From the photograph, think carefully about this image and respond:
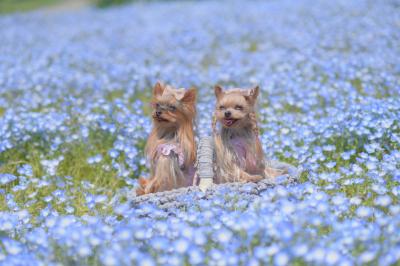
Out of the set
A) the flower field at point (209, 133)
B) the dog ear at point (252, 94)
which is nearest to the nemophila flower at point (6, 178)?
the flower field at point (209, 133)

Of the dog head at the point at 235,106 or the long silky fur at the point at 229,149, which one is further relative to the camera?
the long silky fur at the point at 229,149

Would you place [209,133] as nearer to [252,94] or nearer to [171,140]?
[171,140]

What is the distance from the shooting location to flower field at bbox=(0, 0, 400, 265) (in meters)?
3.09

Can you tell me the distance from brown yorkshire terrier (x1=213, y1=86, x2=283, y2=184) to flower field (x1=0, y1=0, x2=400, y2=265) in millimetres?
259

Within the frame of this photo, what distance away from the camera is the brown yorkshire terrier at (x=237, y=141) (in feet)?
12.7

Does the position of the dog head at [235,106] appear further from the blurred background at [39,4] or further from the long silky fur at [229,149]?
the blurred background at [39,4]

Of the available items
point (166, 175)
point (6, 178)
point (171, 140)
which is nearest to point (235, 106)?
point (171, 140)

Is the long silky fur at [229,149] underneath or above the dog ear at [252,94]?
underneath

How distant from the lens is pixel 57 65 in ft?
33.1

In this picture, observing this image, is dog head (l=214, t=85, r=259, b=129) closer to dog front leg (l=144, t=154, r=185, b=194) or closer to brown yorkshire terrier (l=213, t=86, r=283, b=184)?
brown yorkshire terrier (l=213, t=86, r=283, b=184)

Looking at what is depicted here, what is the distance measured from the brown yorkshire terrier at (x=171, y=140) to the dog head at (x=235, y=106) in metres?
0.21

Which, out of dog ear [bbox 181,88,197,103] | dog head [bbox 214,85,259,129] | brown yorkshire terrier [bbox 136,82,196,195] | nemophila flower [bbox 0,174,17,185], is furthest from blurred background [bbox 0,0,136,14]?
dog head [bbox 214,85,259,129]

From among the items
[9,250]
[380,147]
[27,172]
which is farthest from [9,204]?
[380,147]

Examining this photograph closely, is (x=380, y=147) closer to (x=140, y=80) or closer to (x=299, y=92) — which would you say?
(x=299, y=92)
